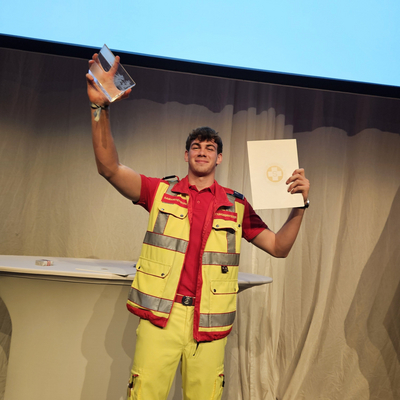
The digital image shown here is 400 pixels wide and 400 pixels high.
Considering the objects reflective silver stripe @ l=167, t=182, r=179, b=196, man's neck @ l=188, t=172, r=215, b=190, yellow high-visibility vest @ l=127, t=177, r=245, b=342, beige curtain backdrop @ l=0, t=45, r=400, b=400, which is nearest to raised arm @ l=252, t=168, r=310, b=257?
yellow high-visibility vest @ l=127, t=177, r=245, b=342

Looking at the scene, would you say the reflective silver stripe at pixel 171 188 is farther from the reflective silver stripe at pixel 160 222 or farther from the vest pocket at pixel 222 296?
the vest pocket at pixel 222 296

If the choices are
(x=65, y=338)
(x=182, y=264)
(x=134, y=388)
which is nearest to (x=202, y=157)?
(x=182, y=264)

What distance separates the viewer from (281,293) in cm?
279

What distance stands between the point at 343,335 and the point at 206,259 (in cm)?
202

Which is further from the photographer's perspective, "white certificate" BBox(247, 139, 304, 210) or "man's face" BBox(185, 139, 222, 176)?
"man's face" BBox(185, 139, 222, 176)

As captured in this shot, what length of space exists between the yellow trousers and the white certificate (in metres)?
0.51

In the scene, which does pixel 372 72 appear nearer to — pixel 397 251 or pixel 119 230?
pixel 397 251

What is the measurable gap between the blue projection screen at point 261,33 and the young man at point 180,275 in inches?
47.1

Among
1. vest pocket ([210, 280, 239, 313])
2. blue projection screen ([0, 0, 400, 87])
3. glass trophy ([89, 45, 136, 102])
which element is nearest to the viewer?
glass trophy ([89, 45, 136, 102])

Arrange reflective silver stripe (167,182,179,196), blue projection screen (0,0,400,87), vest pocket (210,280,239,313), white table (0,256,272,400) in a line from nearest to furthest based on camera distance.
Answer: vest pocket (210,280,239,313) → reflective silver stripe (167,182,179,196) → white table (0,256,272,400) → blue projection screen (0,0,400,87)

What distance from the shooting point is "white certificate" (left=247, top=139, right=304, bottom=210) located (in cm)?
144

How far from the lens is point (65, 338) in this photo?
1722 mm

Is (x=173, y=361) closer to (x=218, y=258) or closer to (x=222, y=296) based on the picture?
(x=222, y=296)

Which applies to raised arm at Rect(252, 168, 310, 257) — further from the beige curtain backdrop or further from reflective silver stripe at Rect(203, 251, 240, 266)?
the beige curtain backdrop
